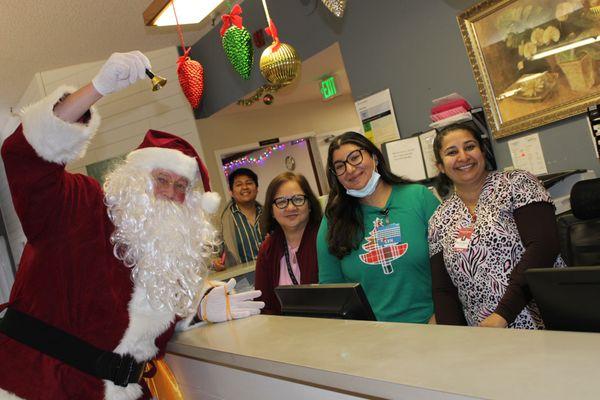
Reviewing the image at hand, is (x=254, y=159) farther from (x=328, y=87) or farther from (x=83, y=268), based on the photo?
(x=83, y=268)

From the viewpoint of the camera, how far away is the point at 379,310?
2014 mm

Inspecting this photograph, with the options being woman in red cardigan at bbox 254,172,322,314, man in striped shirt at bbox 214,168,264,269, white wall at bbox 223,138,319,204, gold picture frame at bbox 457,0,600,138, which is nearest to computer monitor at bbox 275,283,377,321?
woman in red cardigan at bbox 254,172,322,314

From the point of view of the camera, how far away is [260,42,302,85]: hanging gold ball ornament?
10.0 feet

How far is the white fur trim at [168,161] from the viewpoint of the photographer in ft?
5.94

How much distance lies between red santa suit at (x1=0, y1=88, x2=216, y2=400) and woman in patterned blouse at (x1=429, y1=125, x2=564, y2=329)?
1.01m

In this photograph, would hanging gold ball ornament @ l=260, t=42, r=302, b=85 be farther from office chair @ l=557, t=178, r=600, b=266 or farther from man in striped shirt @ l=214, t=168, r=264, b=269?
office chair @ l=557, t=178, r=600, b=266

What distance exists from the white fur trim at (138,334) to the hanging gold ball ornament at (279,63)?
181 cm

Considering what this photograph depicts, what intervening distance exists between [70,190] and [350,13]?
2.84 m

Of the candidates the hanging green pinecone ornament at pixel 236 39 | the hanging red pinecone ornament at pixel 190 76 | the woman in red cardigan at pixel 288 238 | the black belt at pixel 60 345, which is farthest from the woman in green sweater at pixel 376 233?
the hanging red pinecone ornament at pixel 190 76

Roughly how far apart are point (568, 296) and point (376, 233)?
1.12m

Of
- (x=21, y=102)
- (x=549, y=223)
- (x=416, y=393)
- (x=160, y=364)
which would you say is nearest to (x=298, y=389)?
(x=416, y=393)

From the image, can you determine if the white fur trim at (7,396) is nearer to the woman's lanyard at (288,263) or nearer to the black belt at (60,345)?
the black belt at (60,345)

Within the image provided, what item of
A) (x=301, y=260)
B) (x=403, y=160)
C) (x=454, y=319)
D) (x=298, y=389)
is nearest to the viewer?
(x=298, y=389)

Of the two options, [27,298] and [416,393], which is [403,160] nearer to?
[27,298]
